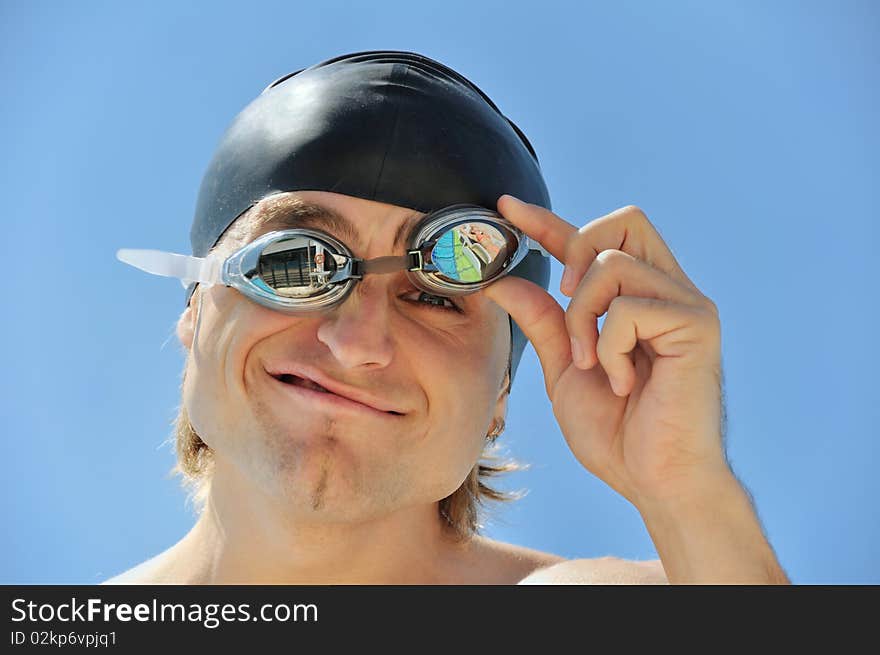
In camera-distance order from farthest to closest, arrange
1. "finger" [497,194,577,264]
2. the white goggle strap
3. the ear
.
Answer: the ear < the white goggle strap < "finger" [497,194,577,264]

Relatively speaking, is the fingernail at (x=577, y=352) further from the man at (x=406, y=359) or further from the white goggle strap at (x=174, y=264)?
the white goggle strap at (x=174, y=264)

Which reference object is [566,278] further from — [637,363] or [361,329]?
[361,329]

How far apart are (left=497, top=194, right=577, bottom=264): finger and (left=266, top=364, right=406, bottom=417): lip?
758mm

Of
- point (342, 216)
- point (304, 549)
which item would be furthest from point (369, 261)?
point (304, 549)

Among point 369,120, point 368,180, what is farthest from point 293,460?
point 369,120

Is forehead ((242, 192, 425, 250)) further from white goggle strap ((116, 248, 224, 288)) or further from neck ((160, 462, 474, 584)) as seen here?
neck ((160, 462, 474, 584))

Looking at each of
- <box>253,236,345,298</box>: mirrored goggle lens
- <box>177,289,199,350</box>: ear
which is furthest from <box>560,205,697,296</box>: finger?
<box>177,289,199,350</box>: ear

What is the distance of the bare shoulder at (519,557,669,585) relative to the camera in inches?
135

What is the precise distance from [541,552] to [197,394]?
169 centimetres

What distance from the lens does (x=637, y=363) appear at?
9.39 ft

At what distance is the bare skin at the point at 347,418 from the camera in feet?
10.1
